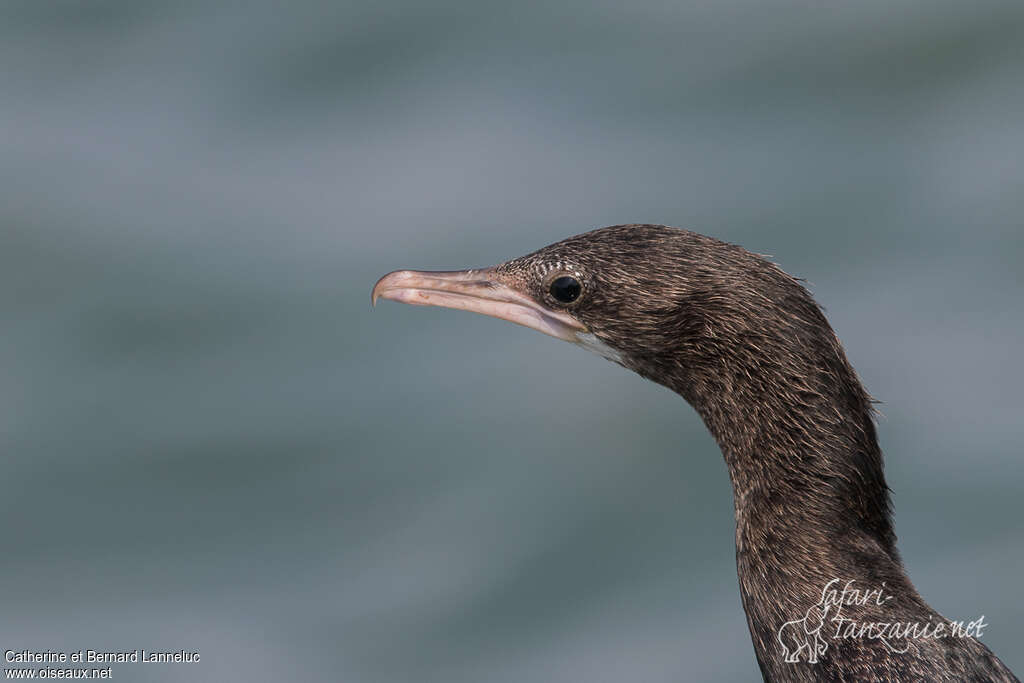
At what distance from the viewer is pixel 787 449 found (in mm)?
6129

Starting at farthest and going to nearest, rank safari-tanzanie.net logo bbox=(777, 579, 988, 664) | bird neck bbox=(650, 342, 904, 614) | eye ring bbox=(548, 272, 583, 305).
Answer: eye ring bbox=(548, 272, 583, 305) < bird neck bbox=(650, 342, 904, 614) < safari-tanzanie.net logo bbox=(777, 579, 988, 664)

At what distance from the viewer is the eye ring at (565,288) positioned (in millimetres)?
6484

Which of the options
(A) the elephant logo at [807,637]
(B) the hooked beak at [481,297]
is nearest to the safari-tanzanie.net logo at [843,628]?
(A) the elephant logo at [807,637]

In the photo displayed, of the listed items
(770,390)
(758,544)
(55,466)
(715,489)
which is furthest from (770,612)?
(55,466)

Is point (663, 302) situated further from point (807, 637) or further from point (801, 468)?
point (807, 637)

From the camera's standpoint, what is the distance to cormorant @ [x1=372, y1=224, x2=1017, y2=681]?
600 cm

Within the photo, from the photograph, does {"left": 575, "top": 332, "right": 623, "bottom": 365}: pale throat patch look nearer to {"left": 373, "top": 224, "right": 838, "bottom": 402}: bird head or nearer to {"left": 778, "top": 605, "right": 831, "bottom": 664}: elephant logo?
{"left": 373, "top": 224, "right": 838, "bottom": 402}: bird head

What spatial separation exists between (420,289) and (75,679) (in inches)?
143

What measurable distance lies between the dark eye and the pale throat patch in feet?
0.48

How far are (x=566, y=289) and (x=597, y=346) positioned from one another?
24 centimetres

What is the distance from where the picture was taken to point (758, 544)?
Answer: 6.25 metres

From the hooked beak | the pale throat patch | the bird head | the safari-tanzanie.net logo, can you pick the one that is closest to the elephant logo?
the safari-tanzanie.net logo

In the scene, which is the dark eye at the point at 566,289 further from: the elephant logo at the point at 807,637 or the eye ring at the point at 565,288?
the elephant logo at the point at 807,637

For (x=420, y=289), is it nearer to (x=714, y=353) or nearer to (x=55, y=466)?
(x=714, y=353)
